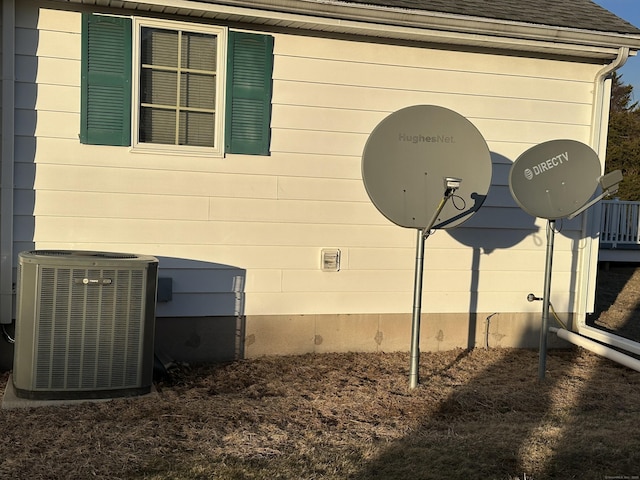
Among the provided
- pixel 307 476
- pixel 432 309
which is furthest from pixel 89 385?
pixel 432 309

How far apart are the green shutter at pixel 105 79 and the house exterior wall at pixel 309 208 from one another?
10cm

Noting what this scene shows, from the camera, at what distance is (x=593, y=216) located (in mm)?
6590

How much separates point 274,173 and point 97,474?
3088mm

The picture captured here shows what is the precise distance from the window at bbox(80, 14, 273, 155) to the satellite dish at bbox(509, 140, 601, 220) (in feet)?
7.26

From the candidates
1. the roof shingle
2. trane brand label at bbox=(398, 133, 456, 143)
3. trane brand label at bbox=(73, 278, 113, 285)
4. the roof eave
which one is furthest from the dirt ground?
the roof shingle

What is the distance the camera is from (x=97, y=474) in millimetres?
3311

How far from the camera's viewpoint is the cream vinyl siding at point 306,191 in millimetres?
5203

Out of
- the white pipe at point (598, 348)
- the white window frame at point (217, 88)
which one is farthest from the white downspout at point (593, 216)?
the white window frame at point (217, 88)

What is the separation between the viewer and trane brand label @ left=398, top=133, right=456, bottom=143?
16.5 feet

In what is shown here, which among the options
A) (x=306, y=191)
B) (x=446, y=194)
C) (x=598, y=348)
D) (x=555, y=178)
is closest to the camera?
(x=446, y=194)

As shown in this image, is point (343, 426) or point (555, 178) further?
point (555, 178)

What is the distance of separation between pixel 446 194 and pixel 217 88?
2.23 meters

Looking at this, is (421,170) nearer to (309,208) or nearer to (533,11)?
(309,208)

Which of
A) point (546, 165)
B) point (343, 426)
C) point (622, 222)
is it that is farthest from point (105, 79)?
point (622, 222)
